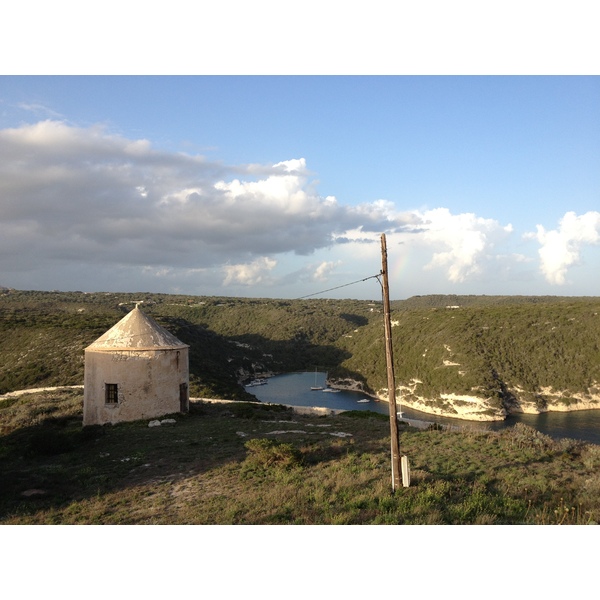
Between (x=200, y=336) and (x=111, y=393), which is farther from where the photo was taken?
(x=200, y=336)

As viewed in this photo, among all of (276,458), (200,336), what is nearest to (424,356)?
(200,336)

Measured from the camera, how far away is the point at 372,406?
73688 mm

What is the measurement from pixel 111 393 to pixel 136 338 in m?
2.48

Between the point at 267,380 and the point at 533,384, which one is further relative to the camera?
the point at 267,380

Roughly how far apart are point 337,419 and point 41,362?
33461mm

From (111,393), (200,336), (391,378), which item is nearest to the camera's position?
(391,378)

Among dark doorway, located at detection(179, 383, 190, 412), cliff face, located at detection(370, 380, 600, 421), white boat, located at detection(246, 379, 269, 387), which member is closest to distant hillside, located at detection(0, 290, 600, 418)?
cliff face, located at detection(370, 380, 600, 421)

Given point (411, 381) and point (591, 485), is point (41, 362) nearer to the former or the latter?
point (591, 485)

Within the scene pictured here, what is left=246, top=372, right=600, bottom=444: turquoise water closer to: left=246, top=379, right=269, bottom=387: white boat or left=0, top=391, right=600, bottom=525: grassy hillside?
left=246, top=379, right=269, bottom=387: white boat

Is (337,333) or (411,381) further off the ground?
(337,333)

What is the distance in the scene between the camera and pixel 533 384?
68.5m

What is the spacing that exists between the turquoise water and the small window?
4928 cm

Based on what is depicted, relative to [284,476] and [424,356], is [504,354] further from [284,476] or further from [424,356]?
[284,476]

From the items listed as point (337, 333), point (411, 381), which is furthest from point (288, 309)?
point (411, 381)
